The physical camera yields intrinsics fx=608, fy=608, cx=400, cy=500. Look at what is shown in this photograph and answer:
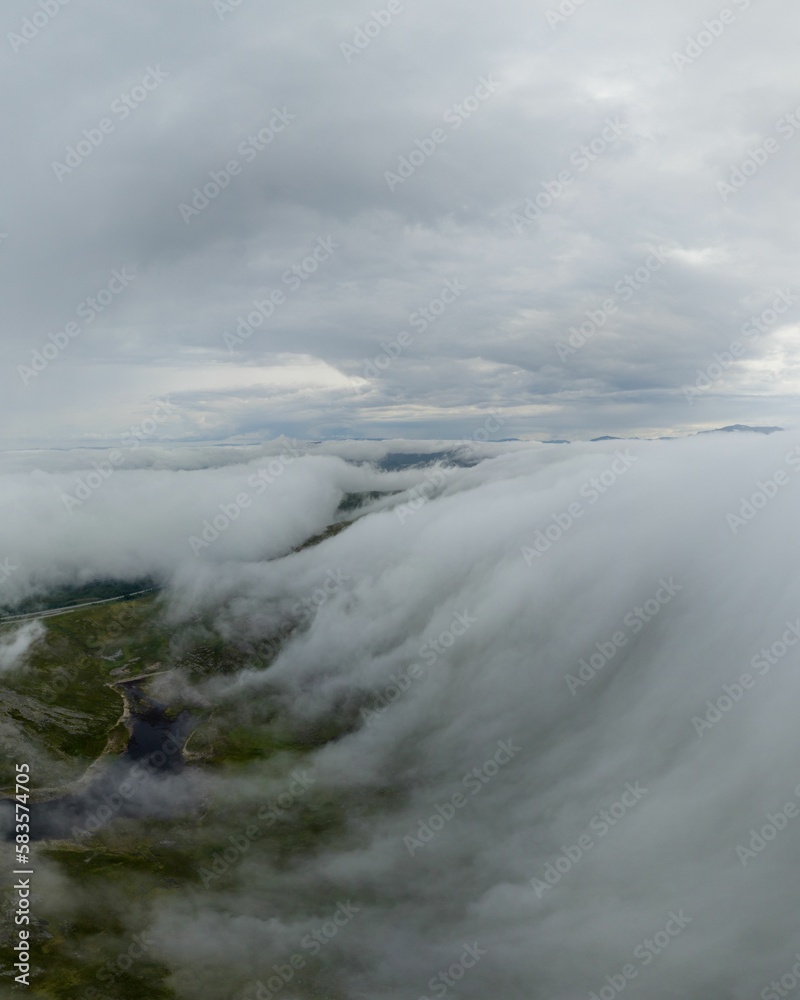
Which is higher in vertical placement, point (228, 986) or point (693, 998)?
point (228, 986)

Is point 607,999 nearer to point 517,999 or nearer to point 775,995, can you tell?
point 517,999

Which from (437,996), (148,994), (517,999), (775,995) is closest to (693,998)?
(775,995)

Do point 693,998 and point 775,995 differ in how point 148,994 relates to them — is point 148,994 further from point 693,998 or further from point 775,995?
point 775,995

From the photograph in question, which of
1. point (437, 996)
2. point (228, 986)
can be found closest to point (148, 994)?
point (228, 986)

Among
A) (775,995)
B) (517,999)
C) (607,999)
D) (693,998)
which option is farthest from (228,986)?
(775,995)

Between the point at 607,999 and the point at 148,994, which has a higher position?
the point at 148,994

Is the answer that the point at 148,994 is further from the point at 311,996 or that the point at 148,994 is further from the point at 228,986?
the point at 311,996
